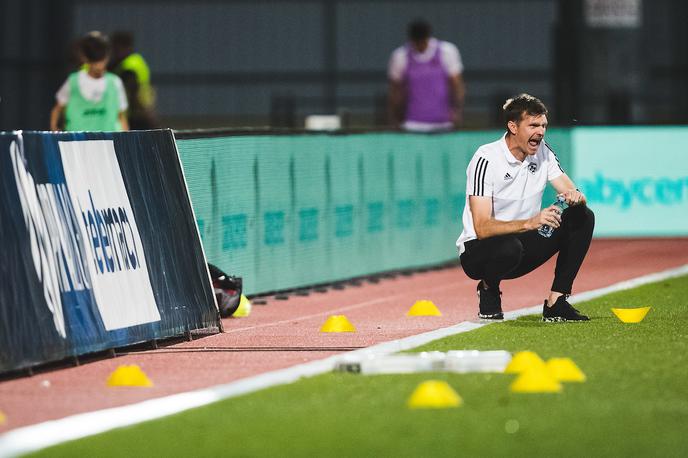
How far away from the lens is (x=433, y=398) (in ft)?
26.3

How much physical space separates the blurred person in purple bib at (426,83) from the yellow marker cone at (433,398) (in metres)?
11.7

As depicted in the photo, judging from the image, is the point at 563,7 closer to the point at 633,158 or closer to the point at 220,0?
the point at 633,158

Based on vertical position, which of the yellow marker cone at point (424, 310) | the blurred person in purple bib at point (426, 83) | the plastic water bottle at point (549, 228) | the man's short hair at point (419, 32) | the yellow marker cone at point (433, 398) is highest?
the man's short hair at point (419, 32)

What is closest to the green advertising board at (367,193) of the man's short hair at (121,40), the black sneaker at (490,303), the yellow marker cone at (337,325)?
the yellow marker cone at (337,325)

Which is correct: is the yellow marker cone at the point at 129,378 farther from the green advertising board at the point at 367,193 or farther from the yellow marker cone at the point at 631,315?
the green advertising board at the point at 367,193

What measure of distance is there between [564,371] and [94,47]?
8.04m

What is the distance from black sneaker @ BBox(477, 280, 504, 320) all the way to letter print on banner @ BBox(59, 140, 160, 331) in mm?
2310

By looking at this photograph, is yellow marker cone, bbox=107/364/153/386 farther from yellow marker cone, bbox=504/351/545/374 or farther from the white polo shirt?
the white polo shirt

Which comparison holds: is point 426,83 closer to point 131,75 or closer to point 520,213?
point 131,75

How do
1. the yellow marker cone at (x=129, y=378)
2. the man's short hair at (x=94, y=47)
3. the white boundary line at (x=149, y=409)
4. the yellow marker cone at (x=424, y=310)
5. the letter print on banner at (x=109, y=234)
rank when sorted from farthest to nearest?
the man's short hair at (x=94, y=47) → the yellow marker cone at (x=424, y=310) → the letter print on banner at (x=109, y=234) → the yellow marker cone at (x=129, y=378) → the white boundary line at (x=149, y=409)

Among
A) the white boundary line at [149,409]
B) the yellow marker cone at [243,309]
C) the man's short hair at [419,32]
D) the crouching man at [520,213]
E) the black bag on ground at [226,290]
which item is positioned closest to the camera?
the white boundary line at [149,409]

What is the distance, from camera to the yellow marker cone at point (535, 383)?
843 centimetres

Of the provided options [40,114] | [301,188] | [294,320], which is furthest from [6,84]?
[294,320]

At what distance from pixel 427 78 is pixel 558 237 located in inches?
323
